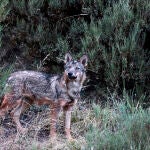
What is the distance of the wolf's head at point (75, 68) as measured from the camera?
8.41 metres

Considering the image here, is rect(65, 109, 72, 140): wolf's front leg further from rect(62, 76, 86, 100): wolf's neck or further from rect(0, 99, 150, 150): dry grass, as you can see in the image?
rect(62, 76, 86, 100): wolf's neck

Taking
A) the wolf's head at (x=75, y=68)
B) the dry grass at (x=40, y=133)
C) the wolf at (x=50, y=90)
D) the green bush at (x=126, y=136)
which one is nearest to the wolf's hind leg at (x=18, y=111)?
the wolf at (x=50, y=90)

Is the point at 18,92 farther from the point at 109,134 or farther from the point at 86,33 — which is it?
the point at 109,134

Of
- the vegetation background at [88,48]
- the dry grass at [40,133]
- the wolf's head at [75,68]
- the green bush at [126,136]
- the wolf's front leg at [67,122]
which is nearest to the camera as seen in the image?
the green bush at [126,136]

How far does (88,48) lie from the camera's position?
30.6ft

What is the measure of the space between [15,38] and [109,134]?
3939 millimetres

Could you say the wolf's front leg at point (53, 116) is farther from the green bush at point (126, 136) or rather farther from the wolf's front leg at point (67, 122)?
the green bush at point (126, 136)

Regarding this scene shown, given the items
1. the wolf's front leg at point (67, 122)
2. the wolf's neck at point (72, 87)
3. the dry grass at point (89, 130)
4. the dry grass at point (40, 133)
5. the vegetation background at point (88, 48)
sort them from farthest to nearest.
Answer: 1. the vegetation background at point (88, 48)
2. the wolf's neck at point (72, 87)
3. the wolf's front leg at point (67, 122)
4. the dry grass at point (40, 133)
5. the dry grass at point (89, 130)

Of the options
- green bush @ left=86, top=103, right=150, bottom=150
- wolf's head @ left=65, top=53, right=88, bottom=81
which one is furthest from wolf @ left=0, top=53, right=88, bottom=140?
green bush @ left=86, top=103, right=150, bottom=150

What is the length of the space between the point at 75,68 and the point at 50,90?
1.81ft

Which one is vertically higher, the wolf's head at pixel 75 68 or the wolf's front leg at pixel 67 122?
the wolf's head at pixel 75 68

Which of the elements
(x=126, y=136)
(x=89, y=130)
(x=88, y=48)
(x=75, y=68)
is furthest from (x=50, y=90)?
(x=126, y=136)

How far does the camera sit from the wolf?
8.47 meters

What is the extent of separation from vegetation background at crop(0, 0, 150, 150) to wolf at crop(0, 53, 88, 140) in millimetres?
251
